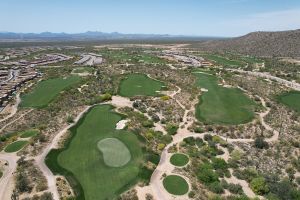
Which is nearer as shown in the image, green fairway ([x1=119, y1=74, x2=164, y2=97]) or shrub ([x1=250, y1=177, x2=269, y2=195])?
shrub ([x1=250, y1=177, x2=269, y2=195])

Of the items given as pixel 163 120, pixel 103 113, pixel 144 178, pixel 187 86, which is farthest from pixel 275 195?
pixel 187 86

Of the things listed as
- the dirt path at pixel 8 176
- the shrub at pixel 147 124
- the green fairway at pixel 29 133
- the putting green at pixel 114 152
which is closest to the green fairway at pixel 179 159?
the putting green at pixel 114 152

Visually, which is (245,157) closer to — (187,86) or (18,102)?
(187,86)

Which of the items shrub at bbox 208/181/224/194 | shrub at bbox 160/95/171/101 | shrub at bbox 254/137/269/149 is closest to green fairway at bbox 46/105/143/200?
shrub at bbox 208/181/224/194

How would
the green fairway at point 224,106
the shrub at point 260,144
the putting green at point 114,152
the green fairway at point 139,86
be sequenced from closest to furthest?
the putting green at point 114,152, the shrub at point 260,144, the green fairway at point 224,106, the green fairway at point 139,86

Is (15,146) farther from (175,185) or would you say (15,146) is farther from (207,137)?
(207,137)

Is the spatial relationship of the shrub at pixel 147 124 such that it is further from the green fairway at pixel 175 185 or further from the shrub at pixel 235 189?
the shrub at pixel 235 189

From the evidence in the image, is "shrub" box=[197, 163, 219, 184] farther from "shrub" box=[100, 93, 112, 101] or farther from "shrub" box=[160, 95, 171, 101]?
"shrub" box=[100, 93, 112, 101]
